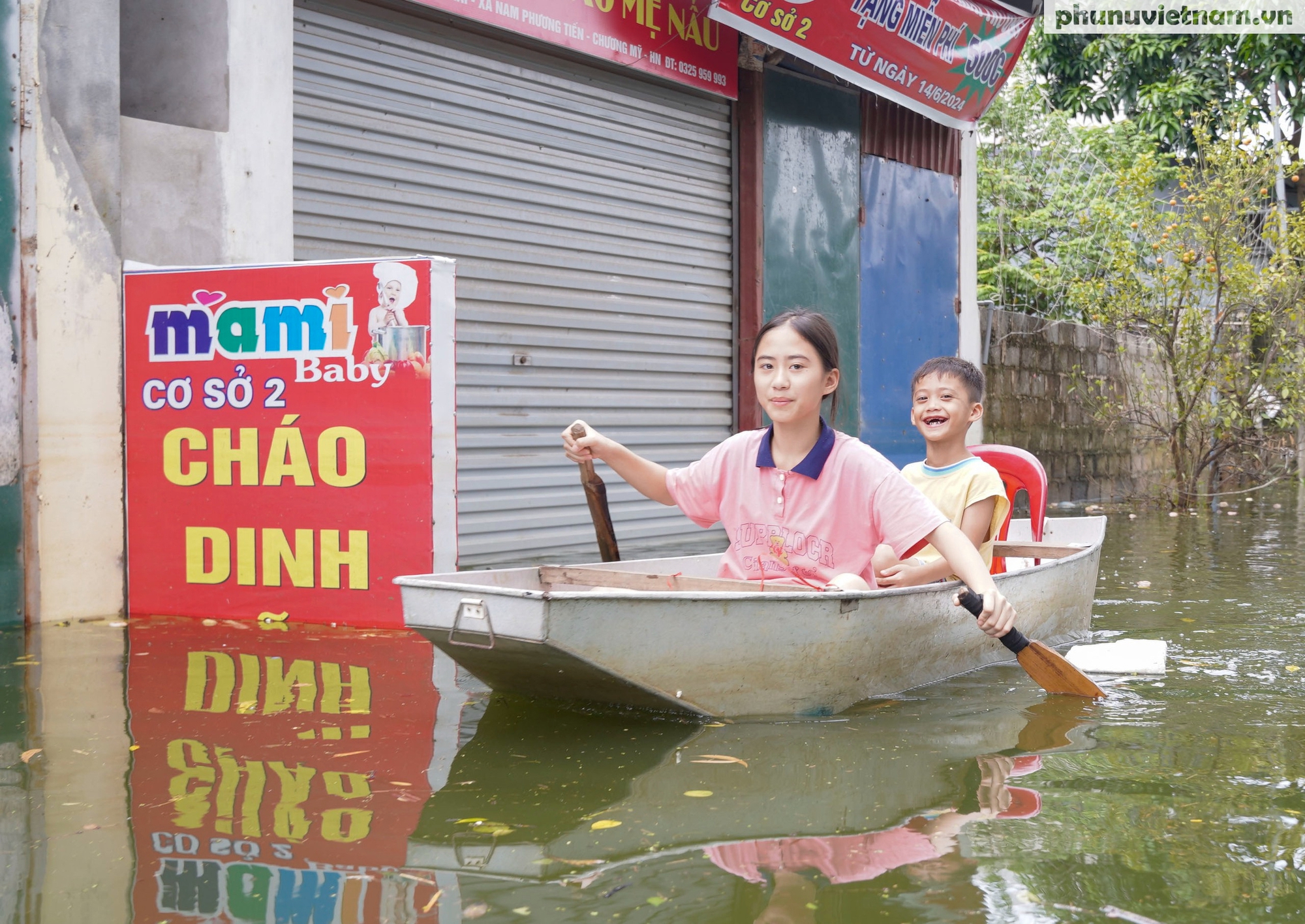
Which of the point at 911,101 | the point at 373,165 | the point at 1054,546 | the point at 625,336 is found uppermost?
the point at 911,101

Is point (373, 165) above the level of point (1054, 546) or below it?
above

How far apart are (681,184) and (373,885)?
7.61 m

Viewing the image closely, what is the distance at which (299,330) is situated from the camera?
5.70 m

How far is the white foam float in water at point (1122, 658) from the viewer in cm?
486

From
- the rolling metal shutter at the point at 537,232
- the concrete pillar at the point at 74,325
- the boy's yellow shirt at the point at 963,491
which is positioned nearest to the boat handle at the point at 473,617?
the boy's yellow shirt at the point at 963,491

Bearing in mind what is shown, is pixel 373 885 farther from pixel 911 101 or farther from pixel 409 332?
pixel 911 101

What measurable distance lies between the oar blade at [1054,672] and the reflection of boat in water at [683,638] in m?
0.31

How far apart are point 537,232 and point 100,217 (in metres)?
3.13

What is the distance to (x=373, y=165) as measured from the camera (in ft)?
24.3

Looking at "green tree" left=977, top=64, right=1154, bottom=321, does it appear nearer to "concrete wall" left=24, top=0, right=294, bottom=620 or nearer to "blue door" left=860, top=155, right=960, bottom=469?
"blue door" left=860, top=155, right=960, bottom=469

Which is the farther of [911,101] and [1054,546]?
[911,101]

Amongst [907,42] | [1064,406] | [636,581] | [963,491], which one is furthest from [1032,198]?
[636,581]

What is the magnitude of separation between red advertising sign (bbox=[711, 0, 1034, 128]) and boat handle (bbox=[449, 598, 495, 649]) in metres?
6.07

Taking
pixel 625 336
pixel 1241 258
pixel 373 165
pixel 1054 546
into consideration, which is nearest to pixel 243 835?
pixel 1054 546
